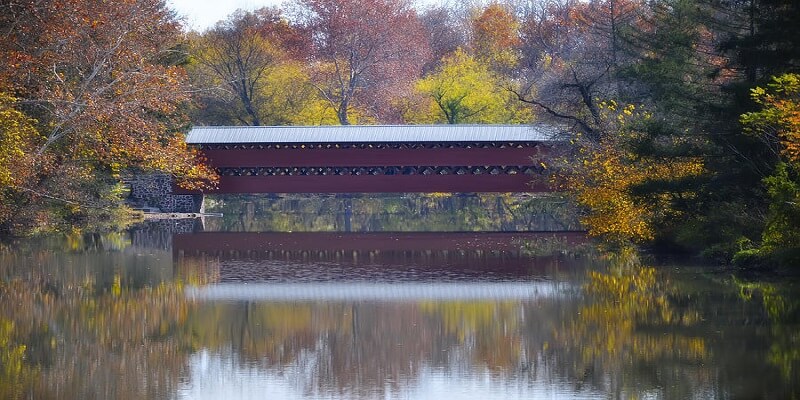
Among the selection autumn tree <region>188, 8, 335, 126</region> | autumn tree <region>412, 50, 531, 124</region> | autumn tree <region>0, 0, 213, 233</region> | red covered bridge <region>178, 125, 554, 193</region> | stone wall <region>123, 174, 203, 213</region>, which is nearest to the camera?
autumn tree <region>0, 0, 213, 233</region>

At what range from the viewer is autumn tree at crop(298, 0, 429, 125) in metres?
47.7

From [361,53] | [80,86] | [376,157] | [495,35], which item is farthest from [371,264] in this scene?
[495,35]

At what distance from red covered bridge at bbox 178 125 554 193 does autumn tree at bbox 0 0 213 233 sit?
349 inches

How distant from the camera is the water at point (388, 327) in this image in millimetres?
9328

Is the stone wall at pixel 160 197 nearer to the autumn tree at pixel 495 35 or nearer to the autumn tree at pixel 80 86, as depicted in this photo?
the autumn tree at pixel 80 86

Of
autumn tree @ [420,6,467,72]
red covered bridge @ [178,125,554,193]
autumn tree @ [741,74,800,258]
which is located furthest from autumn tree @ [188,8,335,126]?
autumn tree @ [741,74,800,258]

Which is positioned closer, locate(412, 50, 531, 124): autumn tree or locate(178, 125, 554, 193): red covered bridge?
locate(178, 125, 554, 193): red covered bridge

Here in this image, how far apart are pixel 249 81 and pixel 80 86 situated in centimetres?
2353

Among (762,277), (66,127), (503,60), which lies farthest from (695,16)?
(503,60)

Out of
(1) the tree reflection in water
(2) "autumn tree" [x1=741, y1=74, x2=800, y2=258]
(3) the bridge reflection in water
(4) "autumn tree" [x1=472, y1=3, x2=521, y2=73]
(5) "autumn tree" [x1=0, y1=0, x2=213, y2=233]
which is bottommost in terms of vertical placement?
(1) the tree reflection in water

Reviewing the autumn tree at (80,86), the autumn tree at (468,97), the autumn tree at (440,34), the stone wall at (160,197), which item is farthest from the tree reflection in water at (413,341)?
the autumn tree at (440,34)

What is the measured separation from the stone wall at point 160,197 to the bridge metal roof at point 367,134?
2.22m

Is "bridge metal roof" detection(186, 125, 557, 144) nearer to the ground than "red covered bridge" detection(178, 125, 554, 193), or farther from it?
farther from it

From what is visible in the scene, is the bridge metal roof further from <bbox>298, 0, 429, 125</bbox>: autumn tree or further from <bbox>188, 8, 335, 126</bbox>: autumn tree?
<bbox>298, 0, 429, 125</bbox>: autumn tree
